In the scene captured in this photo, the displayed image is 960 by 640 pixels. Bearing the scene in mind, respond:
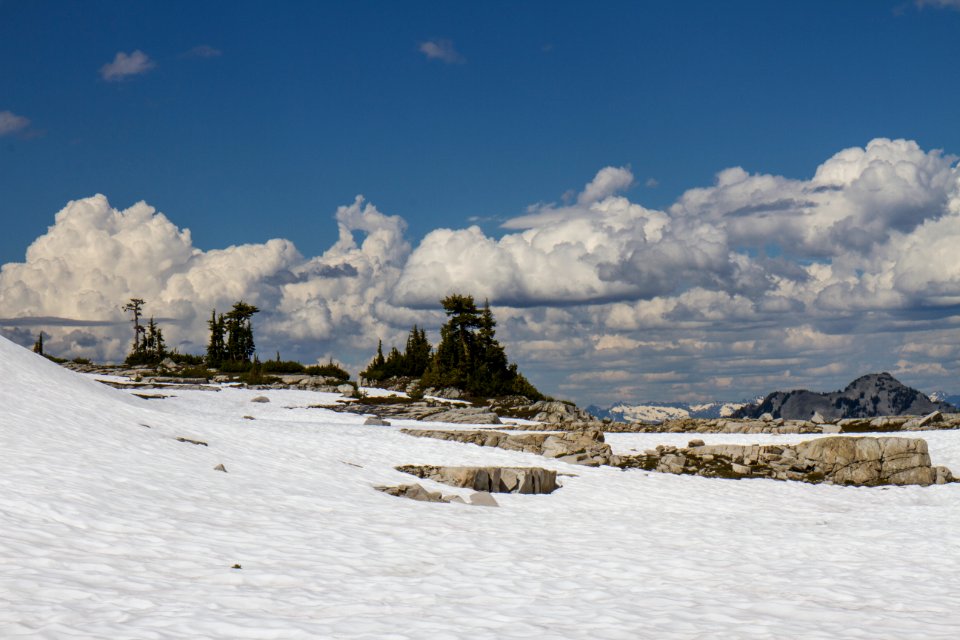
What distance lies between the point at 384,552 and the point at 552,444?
869 inches

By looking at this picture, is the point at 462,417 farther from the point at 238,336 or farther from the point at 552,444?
the point at 238,336

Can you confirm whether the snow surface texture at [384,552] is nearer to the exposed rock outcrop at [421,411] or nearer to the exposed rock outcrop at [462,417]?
the exposed rock outcrop at [462,417]

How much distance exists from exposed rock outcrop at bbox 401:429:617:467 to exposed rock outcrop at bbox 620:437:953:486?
1.37m

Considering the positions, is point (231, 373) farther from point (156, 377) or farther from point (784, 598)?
point (784, 598)

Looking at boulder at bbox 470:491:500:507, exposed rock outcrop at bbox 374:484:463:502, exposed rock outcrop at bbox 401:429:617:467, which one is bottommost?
boulder at bbox 470:491:500:507

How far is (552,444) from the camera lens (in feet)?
119

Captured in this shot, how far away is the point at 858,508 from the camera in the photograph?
28156mm

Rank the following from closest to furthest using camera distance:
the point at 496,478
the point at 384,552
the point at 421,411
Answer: the point at 384,552, the point at 496,478, the point at 421,411

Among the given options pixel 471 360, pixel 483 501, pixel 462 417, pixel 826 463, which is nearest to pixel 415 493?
pixel 483 501

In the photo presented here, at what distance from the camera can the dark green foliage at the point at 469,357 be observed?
266ft

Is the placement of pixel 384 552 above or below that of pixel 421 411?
below

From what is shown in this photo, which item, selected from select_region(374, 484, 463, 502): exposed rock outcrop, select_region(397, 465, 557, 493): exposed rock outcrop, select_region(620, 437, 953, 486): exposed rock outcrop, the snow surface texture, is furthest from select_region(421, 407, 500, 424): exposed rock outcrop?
select_region(374, 484, 463, 502): exposed rock outcrop

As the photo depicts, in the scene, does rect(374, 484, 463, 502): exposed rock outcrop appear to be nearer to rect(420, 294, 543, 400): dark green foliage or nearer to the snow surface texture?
the snow surface texture

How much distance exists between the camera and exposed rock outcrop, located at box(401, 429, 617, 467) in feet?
115
